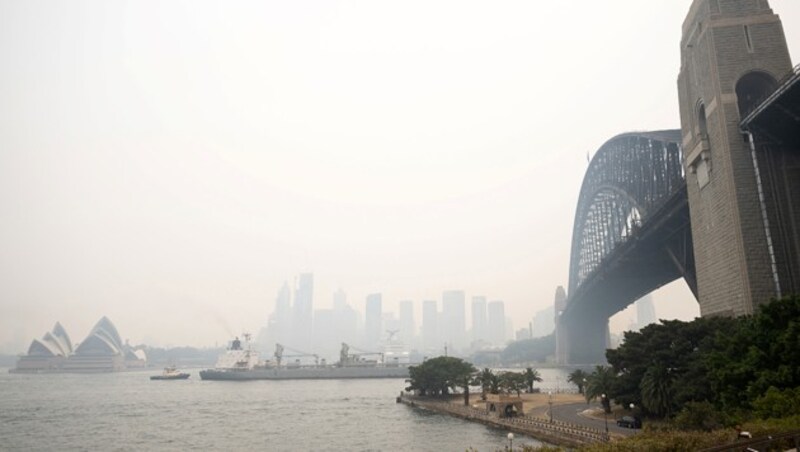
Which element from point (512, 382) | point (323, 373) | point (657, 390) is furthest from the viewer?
point (323, 373)

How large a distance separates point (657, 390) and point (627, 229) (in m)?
42.3

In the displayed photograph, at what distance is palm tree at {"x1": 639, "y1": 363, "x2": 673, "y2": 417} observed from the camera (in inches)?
1513

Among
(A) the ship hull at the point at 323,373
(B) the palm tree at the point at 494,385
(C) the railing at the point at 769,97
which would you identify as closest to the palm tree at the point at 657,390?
(C) the railing at the point at 769,97

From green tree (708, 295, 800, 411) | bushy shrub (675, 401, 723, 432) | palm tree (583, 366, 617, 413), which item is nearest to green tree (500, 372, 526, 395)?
palm tree (583, 366, 617, 413)

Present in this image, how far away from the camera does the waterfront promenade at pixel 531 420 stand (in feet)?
124

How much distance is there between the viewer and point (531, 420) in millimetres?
47188

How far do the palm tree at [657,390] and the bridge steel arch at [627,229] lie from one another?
567 inches

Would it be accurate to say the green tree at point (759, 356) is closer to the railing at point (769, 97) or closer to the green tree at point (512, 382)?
the railing at point (769, 97)

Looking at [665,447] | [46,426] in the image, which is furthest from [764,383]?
[46,426]

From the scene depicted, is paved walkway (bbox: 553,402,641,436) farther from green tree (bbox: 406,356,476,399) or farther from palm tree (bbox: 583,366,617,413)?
green tree (bbox: 406,356,476,399)

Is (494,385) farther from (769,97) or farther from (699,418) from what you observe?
(769,97)

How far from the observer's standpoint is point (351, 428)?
53688mm

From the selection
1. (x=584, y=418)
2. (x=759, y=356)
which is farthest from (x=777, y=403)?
(x=584, y=418)

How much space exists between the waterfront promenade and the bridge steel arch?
20176mm
